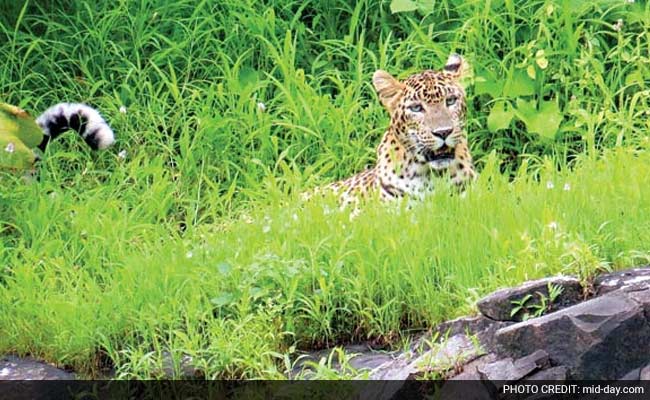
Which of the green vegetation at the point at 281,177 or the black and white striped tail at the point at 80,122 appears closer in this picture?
the green vegetation at the point at 281,177

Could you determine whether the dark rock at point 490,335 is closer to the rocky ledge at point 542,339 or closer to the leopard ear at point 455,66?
the rocky ledge at point 542,339

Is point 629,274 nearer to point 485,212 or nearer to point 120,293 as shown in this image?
point 485,212

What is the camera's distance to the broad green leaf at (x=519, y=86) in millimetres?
8883

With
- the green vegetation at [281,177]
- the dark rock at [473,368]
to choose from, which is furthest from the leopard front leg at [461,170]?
the dark rock at [473,368]

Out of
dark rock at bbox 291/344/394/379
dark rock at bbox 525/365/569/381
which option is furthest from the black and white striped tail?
dark rock at bbox 525/365/569/381

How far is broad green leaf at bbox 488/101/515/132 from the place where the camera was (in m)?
8.70

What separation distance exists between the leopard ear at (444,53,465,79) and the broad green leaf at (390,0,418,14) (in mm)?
750

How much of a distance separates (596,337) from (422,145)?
2.31 meters

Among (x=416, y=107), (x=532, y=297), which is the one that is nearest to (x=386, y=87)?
(x=416, y=107)

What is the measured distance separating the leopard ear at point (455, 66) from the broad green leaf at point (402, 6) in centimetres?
75

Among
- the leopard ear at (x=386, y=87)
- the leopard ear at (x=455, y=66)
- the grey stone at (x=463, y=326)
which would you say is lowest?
the grey stone at (x=463, y=326)

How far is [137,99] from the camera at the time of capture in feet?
30.3

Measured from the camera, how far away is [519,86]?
351 inches

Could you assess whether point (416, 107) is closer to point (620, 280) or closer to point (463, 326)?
point (463, 326)
